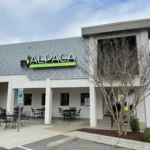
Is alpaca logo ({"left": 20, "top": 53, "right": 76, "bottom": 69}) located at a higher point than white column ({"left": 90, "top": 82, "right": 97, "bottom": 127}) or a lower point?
higher

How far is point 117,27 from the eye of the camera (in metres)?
12.3

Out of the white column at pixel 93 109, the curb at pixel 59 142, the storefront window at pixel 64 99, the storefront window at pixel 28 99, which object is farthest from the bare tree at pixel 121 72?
the storefront window at pixel 28 99

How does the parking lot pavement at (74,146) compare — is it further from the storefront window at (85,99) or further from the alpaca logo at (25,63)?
the storefront window at (85,99)

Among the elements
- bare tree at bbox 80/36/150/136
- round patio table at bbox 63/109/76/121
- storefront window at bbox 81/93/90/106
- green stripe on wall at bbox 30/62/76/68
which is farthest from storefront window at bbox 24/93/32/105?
bare tree at bbox 80/36/150/136

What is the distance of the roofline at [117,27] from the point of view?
11.8 metres

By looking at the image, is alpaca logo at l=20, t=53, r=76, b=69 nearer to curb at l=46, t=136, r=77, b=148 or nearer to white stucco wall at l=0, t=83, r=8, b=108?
white stucco wall at l=0, t=83, r=8, b=108

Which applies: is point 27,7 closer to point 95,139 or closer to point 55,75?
point 55,75

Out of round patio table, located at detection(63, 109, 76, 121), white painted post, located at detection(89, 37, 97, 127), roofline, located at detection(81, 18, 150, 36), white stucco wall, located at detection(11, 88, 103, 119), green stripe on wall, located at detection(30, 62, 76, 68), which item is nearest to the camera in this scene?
roofline, located at detection(81, 18, 150, 36)

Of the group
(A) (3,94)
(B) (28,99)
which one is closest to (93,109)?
(B) (28,99)

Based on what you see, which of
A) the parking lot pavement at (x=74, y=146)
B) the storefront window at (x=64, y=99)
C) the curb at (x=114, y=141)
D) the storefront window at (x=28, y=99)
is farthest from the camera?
the storefront window at (x=28, y=99)

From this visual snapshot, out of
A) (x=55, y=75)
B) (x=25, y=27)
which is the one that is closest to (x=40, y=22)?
(x=25, y=27)

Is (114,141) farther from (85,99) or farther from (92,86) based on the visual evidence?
(85,99)

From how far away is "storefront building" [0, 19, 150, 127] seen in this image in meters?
12.3

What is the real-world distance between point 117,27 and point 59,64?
198 inches
